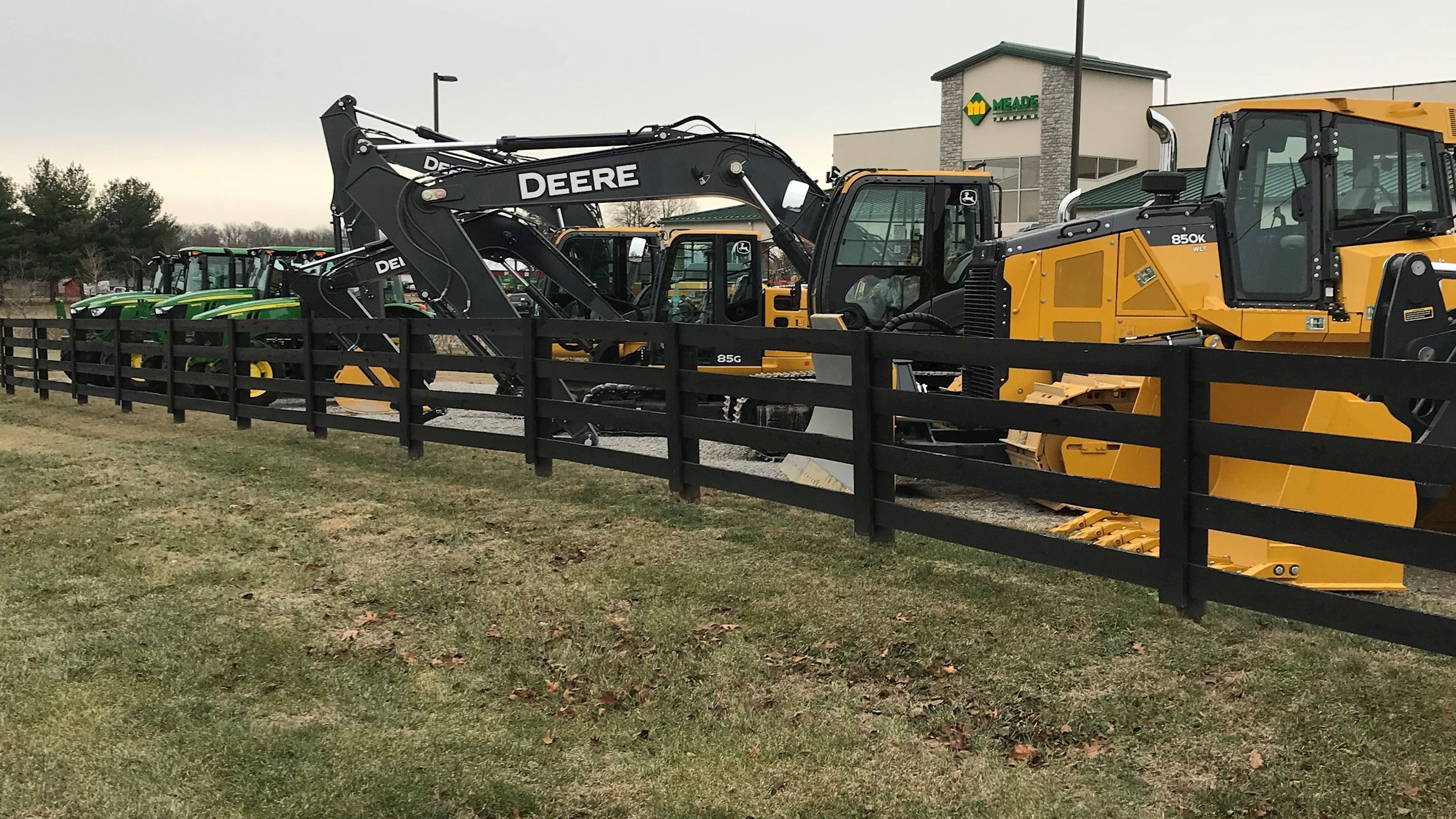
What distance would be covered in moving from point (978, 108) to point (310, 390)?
31149 mm

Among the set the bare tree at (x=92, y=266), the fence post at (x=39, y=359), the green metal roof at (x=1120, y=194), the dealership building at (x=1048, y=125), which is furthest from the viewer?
the bare tree at (x=92, y=266)

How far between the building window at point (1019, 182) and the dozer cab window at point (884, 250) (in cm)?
2708

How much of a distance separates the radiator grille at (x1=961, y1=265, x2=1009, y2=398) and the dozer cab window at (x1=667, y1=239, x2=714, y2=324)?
19.3 feet

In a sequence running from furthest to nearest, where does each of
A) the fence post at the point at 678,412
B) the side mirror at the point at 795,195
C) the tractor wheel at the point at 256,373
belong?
1. the tractor wheel at the point at 256,373
2. the side mirror at the point at 795,195
3. the fence post at the point at 678,412

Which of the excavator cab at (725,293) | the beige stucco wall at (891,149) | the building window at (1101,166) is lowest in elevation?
the excavator cab at (725,293)

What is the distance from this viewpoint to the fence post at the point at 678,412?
828 centimetres

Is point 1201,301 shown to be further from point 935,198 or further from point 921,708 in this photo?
point 921,708

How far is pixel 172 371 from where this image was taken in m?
14.6

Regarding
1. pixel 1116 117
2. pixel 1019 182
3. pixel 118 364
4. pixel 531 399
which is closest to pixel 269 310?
pixel 118 364

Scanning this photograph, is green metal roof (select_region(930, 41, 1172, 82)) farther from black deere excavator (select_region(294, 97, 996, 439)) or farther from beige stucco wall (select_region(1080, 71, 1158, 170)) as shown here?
black deere excavator (select_region(294, 97, 996, 439))

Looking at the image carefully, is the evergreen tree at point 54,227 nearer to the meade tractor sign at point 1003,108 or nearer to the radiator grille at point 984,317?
the meade tractor sign at point 1003,108

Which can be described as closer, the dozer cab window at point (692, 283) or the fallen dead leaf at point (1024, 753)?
the fallen dead leaf at point (1024, 753)

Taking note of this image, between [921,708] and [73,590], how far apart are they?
190 inches

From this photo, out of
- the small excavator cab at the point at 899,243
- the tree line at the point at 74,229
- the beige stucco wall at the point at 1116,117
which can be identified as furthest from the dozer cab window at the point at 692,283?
the tree line at the point at 74,229
